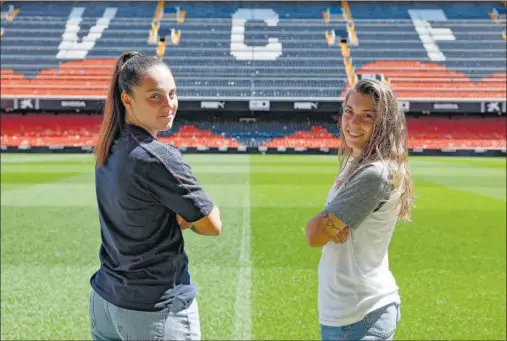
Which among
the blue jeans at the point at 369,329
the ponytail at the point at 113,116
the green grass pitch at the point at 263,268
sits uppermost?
the ponytail at the point at 113,116

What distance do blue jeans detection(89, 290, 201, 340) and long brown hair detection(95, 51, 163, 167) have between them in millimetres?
486

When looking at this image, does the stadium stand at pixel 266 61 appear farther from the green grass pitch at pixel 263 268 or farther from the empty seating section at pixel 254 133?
the green grass pitch at pixel 263 268

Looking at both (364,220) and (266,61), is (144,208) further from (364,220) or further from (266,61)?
(266,61)

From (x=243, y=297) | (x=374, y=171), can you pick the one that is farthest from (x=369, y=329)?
(x=243, y=297)

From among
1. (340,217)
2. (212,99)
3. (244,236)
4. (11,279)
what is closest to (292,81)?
(212,99)

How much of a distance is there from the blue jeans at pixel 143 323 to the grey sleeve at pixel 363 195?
599 mm

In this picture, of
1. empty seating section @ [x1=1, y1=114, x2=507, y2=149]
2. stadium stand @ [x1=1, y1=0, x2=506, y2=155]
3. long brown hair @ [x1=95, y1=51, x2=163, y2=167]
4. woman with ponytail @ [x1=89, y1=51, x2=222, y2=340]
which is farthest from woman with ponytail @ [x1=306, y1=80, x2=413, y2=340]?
stadium stand @ [x1=1, y1=0, x2=506, y2=155]

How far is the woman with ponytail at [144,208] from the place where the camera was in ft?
5.20

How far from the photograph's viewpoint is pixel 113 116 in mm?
1693

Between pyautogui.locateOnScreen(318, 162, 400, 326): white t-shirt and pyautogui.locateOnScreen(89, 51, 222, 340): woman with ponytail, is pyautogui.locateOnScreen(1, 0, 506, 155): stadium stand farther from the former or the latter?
pyautogui.locateOnScreen(89, 51, 222, 340): woman with ponytail

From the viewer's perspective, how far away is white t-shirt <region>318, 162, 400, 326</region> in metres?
1.66

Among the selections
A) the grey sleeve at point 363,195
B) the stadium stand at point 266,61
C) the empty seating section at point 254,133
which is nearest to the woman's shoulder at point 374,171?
the grey sleeve at point 363,195

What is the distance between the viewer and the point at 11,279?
15.6ft

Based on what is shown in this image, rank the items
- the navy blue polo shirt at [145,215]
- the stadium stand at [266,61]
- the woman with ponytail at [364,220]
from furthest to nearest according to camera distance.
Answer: the stadium stand at [266,61]
the woman with ponytail at [364,220]
the navy blue polo shirt at [145,215]
